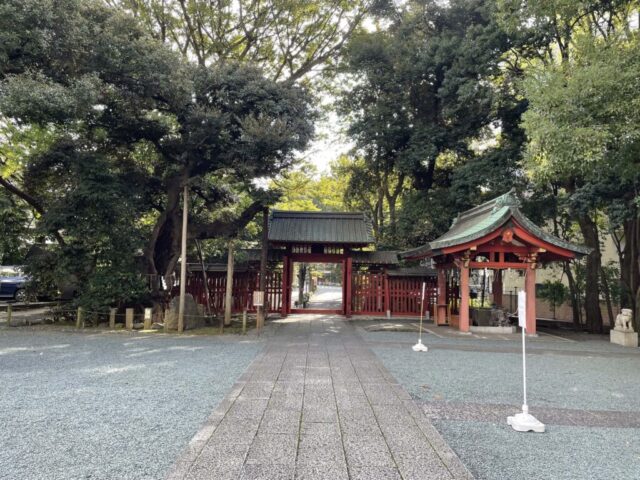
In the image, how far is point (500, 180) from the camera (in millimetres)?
13438

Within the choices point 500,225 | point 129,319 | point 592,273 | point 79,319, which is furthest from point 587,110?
point 79,319

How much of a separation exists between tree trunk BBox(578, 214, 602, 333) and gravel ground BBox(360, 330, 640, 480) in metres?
4.18

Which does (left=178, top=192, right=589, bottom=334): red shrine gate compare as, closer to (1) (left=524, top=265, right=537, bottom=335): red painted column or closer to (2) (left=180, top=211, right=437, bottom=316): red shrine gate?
(2) (left=180, top=211, right=437, bottom=316): red shrine gate

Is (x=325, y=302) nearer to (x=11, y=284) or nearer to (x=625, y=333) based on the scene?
(x=625, y=333)

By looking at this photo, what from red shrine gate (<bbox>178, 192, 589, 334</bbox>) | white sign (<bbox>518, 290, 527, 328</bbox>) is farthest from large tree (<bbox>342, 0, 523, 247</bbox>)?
white sign (<bbox>518, 290, 527, 328</bbox>)

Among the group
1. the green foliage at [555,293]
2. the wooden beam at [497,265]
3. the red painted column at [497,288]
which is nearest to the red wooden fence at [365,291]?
the red painted column at [497,288]

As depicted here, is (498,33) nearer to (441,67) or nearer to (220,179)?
(441,67)

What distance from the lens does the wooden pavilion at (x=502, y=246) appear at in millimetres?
11008

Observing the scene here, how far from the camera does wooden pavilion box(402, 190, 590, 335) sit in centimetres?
1101

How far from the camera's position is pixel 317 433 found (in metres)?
3.83

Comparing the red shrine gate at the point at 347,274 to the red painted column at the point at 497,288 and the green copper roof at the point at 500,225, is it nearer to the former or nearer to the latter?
the red painted column at the point at 497,288

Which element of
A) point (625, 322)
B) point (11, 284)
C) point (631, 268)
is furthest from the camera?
point (11, 284)

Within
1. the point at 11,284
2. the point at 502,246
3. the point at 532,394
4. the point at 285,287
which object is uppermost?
the point at 502,246

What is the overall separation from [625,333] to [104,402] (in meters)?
12.6
